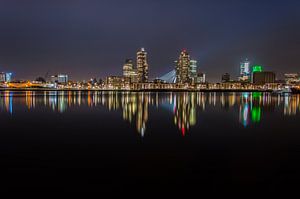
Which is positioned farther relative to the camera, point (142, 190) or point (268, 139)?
point (268, 139)

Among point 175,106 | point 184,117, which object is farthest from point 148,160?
point 175,106

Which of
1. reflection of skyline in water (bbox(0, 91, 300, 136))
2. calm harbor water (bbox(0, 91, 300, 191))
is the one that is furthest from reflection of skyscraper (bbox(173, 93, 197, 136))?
calm harbor water (bbox(0, 91, 300, 191))

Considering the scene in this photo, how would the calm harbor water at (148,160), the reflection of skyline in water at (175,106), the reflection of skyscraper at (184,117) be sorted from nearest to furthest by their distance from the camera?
the calm harbor water at (148,160) → the reflection of skyscraper at (184,117) → the reflection of skyline in water at (175,106)

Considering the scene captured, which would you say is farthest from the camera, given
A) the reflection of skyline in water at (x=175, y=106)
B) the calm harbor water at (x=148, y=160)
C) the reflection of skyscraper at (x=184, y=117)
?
the reflection of skyline in water at (x=175, y=106)

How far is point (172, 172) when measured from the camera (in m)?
5.87

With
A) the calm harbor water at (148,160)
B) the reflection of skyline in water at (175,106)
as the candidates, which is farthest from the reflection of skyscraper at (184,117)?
the calm harbor water at (148,160)

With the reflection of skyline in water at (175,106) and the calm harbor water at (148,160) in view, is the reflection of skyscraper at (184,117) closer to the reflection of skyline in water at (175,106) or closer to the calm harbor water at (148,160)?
the reflection of skyline in water at (175,106)

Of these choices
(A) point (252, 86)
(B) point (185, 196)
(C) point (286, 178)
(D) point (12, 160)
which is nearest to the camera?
(B) point (185, 196)

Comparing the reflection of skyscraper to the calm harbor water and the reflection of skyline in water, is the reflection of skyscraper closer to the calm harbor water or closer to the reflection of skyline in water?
the reflection of skyline in water

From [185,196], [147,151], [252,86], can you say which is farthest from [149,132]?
[252,86]

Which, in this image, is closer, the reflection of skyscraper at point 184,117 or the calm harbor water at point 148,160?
the calm harbor water at point 148,160

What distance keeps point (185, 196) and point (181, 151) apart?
3320 mm

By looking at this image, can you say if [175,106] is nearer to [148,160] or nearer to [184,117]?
[184,117]

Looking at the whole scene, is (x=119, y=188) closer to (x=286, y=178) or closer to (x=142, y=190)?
(x=142, y=190)
